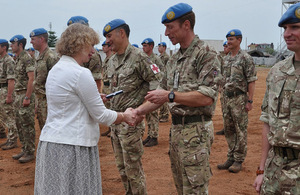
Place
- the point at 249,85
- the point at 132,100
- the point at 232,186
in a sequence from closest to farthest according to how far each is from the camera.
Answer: the point at 132,100
the point at 232,186
the point at 249,85

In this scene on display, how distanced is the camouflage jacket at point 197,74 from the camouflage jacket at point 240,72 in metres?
2.82

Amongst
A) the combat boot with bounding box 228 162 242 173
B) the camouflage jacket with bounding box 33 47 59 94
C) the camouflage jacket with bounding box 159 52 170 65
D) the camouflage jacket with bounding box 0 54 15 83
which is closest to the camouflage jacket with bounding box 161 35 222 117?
the combat boot with bounding box 228 162 242 173

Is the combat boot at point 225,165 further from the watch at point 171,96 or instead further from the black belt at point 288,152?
the black belt at point 288,152

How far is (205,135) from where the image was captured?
308cm

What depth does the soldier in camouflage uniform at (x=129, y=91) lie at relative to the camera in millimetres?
3924

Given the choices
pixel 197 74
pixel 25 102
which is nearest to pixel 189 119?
pixel 197 74

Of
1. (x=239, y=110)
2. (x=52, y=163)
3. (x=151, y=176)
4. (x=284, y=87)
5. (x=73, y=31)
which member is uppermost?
(x=73, y=31)

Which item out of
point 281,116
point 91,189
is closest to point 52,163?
point 91,189

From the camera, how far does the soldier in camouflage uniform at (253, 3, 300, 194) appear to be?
2.22 m

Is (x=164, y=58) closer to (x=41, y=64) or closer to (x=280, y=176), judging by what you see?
(x=41, y=64)

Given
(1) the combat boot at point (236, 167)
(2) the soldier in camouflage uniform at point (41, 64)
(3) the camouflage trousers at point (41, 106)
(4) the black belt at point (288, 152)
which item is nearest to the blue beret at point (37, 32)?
(2) the soldier in camouflage uniform at point (41, 64)

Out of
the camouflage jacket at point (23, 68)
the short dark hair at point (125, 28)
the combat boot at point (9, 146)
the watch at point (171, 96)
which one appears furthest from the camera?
the combat boot at point (9, 146)

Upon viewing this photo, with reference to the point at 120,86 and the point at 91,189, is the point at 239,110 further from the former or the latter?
the point at 91,189

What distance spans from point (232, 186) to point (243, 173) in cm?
75
